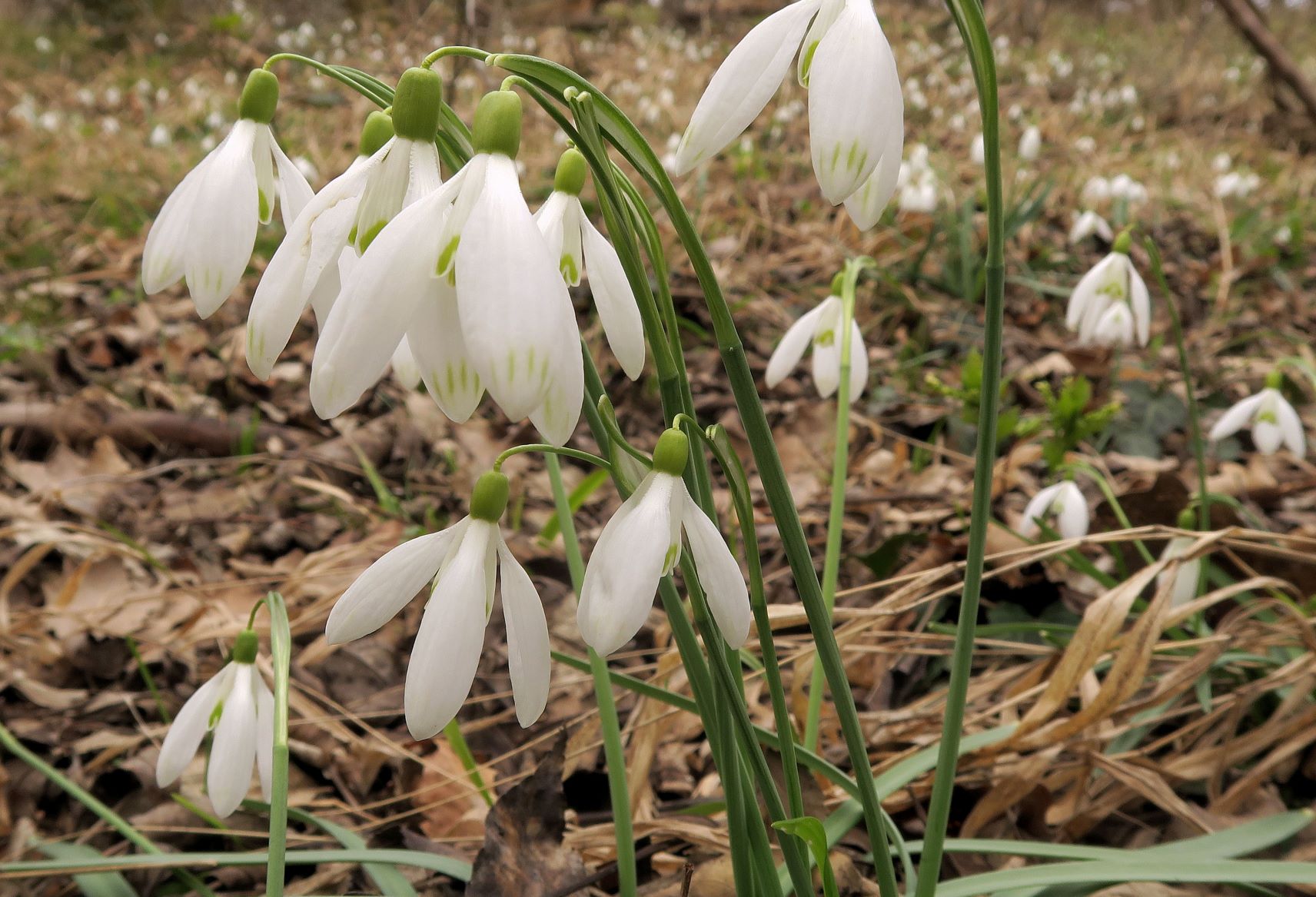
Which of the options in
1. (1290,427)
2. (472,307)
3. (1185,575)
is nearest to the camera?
(472,307)

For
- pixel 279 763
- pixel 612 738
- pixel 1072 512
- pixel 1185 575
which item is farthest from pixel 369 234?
pixel 1072 512

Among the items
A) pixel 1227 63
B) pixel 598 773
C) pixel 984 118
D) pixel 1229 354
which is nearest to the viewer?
pixel 984 118

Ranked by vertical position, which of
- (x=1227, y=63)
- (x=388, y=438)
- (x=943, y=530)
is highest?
(x=1227, y=63)

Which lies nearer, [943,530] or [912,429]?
[943,530]

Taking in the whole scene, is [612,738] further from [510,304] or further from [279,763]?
[510,304]

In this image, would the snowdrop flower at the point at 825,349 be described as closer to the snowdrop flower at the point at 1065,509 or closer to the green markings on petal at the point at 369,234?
the snowdrop flower at the point at 1065,509

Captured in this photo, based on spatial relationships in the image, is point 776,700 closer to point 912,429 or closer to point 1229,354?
point 912,429

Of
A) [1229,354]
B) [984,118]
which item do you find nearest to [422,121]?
[984,118]
